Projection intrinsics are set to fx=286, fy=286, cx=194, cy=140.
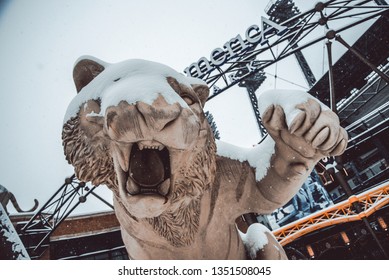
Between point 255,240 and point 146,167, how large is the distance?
0.62 m

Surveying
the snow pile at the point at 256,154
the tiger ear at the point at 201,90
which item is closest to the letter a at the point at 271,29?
the snow pile at the point at 256,154

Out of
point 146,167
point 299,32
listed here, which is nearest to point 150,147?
point 146,167

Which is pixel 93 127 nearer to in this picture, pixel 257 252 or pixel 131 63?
pixel 131 63

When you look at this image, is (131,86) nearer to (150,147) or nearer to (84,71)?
(150,147)

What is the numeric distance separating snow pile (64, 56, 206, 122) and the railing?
3.50m

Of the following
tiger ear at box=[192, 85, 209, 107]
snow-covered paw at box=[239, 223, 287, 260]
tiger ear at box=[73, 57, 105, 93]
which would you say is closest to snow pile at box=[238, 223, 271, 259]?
snow-covered paw at box=[239, 223, 287, 260]

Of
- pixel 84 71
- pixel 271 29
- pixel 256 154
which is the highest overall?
pixel 271 29

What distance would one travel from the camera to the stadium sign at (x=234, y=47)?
344cm

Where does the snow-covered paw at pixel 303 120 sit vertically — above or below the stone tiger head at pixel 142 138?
below

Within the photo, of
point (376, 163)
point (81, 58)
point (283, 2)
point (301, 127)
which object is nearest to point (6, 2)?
point (81, 58)

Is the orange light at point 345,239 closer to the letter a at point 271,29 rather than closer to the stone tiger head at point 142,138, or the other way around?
the letter a at point 271,29

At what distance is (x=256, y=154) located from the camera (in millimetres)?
946

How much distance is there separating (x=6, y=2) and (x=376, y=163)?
286 inches

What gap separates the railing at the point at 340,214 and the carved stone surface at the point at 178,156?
308 centimetres
